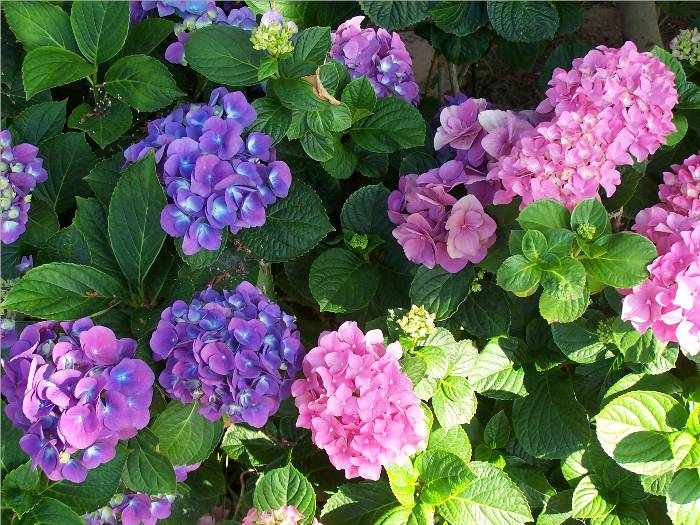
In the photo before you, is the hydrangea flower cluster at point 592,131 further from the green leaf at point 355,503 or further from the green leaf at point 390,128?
the green leaf at point 355,503

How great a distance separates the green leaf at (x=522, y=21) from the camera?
181cm

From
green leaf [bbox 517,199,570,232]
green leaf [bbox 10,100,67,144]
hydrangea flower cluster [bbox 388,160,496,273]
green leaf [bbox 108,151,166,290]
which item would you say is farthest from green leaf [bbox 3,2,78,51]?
green leaf [bbox 517,199,570,232]

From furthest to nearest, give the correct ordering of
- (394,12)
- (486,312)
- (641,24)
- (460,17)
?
(641,24) < (460,17) < (394,12) < (486,312)

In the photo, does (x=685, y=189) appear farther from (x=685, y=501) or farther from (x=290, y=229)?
(x=290, y=229)

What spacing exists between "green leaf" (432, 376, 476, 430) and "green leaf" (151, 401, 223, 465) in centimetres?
44

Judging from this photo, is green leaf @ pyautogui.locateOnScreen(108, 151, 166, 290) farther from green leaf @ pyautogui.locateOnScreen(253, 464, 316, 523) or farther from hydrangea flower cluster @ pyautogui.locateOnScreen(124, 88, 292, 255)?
green leaf @ pyautogui.locateOnScreen(253, 464, 316, 523)

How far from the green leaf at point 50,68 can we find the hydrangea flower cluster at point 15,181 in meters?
0.12

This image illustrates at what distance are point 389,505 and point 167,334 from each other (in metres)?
0.59

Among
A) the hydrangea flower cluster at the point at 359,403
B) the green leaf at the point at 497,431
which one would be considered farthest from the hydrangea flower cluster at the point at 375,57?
the green leaf at the point at 497,431

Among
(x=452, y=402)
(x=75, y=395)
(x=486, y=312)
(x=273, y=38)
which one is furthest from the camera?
(x=486, y=312)

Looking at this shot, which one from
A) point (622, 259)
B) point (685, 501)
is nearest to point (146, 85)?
point (622, 259)

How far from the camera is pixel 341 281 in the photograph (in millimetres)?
1555

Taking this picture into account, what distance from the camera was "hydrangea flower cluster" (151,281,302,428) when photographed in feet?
4.17

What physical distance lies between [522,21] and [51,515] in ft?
4.98
